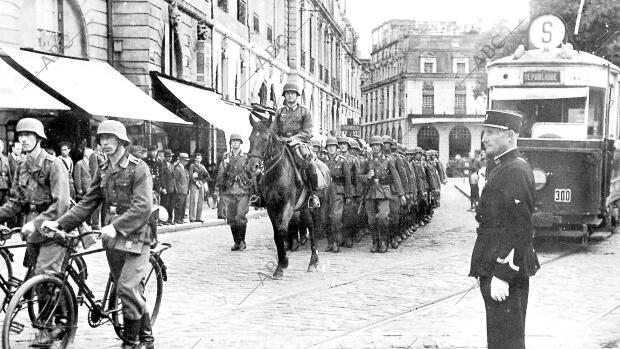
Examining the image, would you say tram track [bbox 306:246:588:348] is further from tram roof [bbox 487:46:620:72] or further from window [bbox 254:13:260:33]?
window [bbox 254:13:260:33]

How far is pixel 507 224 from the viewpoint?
5113 mm

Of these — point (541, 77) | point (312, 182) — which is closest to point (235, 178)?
point (312, 182)

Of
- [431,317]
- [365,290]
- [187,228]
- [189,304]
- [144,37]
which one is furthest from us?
[144,37]

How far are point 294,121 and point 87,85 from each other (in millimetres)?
8813

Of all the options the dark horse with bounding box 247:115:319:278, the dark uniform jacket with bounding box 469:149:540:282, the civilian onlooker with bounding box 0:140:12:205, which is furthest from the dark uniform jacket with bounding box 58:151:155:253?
the civilian onlooker with bounding box 0:140:12:205

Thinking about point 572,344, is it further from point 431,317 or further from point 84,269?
point 84,269

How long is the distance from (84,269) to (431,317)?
3478mm

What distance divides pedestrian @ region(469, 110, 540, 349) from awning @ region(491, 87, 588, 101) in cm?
887

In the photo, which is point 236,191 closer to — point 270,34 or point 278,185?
point 278,185

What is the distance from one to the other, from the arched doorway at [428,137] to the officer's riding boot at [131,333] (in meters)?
69.7

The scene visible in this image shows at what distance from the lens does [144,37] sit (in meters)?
22.2

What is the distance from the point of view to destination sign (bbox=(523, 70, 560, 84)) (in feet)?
45.0

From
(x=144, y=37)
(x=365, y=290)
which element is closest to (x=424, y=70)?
(x=144, y=37)

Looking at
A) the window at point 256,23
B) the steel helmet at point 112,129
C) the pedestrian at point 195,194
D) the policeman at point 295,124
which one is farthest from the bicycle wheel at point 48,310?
the window at point 256,23
